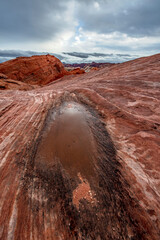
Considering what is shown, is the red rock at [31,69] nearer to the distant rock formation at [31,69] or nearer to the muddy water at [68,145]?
the distant rock formation at [31,69]

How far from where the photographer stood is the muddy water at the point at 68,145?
3.07 meters

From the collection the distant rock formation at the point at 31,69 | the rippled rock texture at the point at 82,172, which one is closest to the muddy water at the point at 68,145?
the rippled rock texture at the point at 82,172

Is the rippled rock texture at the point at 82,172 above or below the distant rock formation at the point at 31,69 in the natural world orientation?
above

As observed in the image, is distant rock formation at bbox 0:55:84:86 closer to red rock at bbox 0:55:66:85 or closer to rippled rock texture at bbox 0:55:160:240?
red rock at bbox 0:55:66:85

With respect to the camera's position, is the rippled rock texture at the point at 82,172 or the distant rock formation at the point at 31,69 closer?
the rippled rock texture at the point at 82,172

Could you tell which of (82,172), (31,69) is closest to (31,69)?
(31,69)

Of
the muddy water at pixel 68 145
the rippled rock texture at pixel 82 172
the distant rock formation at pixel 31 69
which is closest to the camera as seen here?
the rippled rock texture at pixel 82 172

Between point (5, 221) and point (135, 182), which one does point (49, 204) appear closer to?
point (5, 221)

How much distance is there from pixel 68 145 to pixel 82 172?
3.28ft

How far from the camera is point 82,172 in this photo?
293 centimetres

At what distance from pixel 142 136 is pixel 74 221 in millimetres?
2876

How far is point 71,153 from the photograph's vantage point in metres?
3.39

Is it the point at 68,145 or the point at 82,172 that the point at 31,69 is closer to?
the point at 68,145

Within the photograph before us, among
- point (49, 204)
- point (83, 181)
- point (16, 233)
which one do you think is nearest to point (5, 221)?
point (16, 233)
